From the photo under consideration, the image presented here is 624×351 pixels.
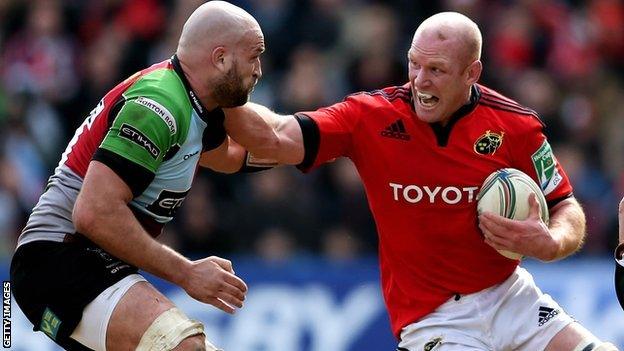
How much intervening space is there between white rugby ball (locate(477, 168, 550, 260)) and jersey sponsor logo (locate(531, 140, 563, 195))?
183 mm

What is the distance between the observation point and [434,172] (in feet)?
26.6

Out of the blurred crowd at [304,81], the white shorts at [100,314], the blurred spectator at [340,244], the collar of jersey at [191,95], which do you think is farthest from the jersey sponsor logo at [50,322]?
the blurred spectator at [340,244]

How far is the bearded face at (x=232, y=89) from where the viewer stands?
7.57 m

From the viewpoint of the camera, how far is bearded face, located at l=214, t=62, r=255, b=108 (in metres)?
7.57

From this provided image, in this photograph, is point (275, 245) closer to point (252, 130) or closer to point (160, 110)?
point (252, 130)

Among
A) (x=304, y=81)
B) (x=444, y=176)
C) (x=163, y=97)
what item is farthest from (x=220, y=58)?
(x=304, y=81)

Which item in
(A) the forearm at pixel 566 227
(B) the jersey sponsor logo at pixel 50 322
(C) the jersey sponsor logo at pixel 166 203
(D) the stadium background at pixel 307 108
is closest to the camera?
(B) the jersey sponsor logo at pixel 50 322

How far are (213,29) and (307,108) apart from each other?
268 inches

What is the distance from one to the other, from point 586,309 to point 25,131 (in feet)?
22.3

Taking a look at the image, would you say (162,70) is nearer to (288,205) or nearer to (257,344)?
(257,344)

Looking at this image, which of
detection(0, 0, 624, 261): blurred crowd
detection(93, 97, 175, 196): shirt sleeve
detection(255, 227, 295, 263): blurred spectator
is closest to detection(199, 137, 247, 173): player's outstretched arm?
detection(93, 97, 175, 196): shirt sleeve

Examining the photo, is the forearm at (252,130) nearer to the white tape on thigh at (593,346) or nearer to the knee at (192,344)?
the knee at (192,344)

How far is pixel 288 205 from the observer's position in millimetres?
13766

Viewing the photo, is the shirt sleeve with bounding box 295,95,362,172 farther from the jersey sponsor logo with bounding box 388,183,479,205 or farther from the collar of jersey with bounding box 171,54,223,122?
the collar of jersey with bounding box 171,54,223,122
